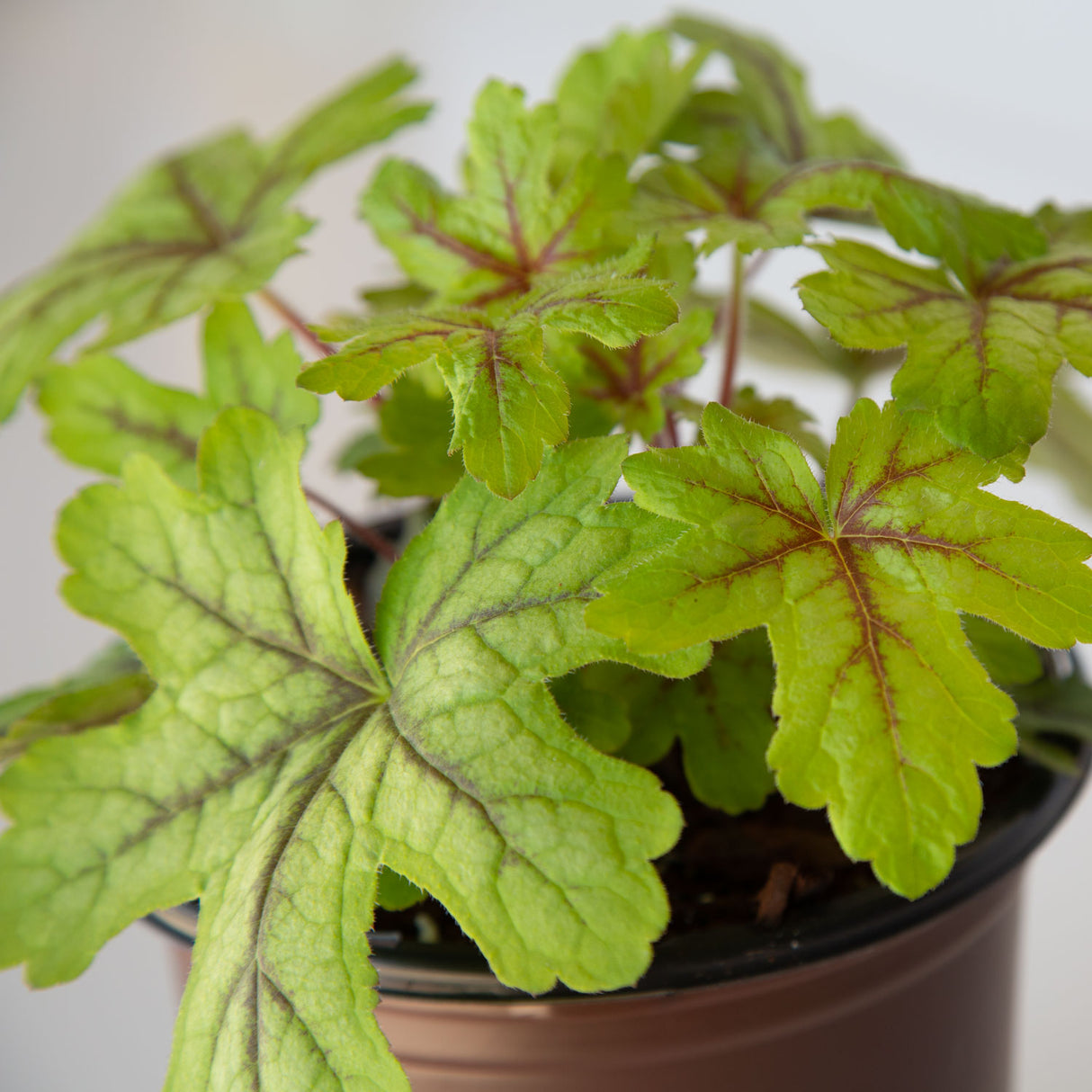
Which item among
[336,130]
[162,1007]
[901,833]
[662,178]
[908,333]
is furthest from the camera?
[162,1007]

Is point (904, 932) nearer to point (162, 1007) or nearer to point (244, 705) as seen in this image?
point (244, 705)

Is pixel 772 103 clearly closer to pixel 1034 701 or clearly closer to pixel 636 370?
pixel 636 370

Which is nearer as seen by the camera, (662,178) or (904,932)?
(904,932)

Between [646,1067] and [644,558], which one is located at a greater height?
[644,558]

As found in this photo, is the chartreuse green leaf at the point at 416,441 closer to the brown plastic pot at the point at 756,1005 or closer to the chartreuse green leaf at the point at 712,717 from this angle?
the chartreuse green leaf at the point at 712,717

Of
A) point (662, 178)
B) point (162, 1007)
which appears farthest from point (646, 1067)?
point (162, 1007)

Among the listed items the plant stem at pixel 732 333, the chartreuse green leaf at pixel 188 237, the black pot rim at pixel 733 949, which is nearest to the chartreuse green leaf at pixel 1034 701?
the black pot rim at pixel 733 949

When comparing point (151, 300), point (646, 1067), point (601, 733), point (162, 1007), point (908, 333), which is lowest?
point (162, 1007)

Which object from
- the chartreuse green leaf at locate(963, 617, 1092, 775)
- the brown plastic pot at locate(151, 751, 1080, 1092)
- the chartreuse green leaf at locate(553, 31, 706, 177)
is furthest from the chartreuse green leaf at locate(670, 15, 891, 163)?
the brown plastic pot at locate(151, 751, 1080, 1092)
